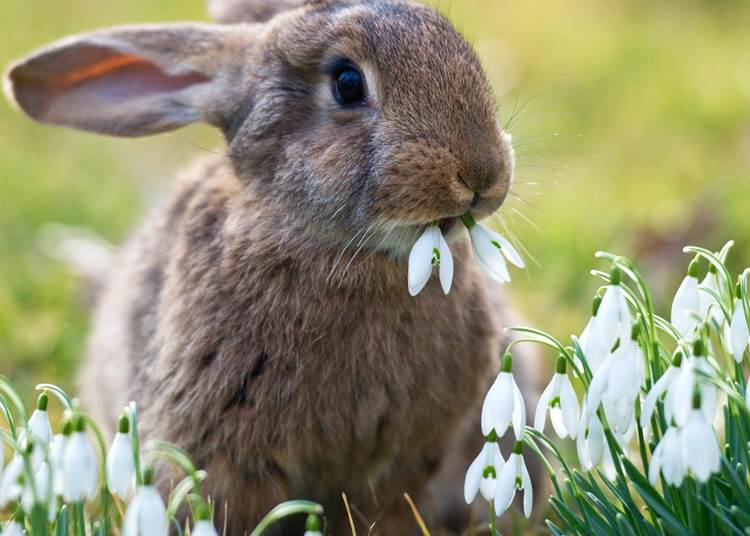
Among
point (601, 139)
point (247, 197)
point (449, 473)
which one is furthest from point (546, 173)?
point (247, 197)

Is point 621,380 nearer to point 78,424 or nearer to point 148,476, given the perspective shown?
point 148,476

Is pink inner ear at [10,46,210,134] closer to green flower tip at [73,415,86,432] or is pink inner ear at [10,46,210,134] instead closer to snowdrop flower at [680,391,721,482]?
green flower tip at [73,415,86,432]

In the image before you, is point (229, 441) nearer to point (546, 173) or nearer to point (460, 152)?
point (460, 152)

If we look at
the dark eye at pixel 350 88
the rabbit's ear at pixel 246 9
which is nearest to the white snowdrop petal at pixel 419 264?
the dark eye at pixel 350 88

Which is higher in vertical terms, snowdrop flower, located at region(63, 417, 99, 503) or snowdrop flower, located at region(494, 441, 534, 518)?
snowdrop flower, located at region(63, 417, 99, 503)

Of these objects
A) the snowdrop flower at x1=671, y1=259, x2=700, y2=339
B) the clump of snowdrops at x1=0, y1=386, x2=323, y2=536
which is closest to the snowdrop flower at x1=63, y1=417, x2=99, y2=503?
the clump of snowdrops at x1=0, y1=386, x2=323, y2=536

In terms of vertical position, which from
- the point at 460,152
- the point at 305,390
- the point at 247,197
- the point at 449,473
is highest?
the point at 460,152

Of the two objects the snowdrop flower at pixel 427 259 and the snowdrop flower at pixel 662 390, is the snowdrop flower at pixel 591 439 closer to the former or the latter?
the snowdrop flower at pixel 662 390

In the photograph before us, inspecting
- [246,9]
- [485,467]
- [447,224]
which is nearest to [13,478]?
[485,467]
